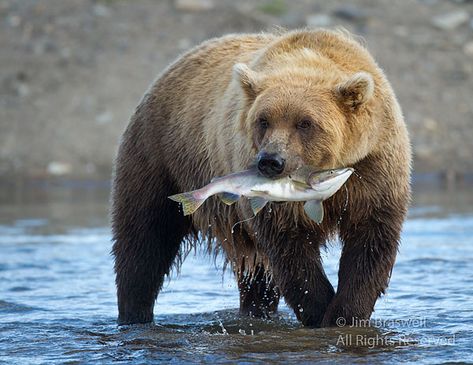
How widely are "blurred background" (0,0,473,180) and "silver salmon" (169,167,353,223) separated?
11.3 meters

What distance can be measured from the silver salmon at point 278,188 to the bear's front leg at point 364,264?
72cm

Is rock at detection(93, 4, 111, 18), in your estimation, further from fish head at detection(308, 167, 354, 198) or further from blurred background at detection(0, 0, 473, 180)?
fish head at detection(308, 167, 354, 198)

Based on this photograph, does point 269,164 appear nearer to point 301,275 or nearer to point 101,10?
point 301,275

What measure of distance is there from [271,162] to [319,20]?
13435 millimetres

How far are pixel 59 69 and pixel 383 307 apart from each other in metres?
11.8

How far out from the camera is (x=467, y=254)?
11.0m

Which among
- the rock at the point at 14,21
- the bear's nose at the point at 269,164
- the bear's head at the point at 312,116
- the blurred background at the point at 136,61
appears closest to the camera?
the bear's nose at the point at 269,164

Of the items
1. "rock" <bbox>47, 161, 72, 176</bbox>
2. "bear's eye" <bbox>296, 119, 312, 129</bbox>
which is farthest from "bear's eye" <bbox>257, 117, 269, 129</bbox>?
"rock" <bbox>47, 161, 72, 176</bbox>

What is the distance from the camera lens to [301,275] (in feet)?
23.6

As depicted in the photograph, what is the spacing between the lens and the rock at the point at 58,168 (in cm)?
1764

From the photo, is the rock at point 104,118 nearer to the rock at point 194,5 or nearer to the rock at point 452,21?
the rock at point 194,5

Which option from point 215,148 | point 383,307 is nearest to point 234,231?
point 215,148

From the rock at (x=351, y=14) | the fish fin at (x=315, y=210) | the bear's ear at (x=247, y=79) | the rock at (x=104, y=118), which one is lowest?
the fish fin at (x=315, y=210)

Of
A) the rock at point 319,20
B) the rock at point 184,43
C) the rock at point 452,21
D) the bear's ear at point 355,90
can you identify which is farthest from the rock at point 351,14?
the bear's ear at point 355,90
